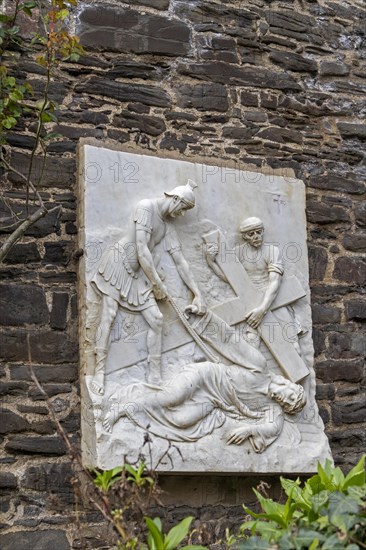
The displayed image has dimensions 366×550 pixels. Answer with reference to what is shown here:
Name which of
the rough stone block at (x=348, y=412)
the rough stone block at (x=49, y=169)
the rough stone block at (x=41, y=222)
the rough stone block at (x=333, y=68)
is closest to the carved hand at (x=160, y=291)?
the rough stone block at (x=41, y=222)

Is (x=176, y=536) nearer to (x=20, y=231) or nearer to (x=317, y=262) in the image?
(x=20, y=231)

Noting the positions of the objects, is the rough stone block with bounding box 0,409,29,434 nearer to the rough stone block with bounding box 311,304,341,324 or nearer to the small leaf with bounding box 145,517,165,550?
the small leaf with bounding box 145,517,165,550

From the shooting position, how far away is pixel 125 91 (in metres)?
5.81

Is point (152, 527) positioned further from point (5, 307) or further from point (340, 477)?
point (5, 307)

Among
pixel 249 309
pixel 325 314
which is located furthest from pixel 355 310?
pixel 249 309

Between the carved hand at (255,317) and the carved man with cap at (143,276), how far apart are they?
0.97 feet

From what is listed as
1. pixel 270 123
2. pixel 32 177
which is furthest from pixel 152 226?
pixel 270 123

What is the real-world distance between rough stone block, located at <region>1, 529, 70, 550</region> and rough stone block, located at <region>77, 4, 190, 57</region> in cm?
267

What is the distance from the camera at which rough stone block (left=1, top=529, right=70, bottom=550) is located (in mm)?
4887

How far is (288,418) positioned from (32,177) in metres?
1.88

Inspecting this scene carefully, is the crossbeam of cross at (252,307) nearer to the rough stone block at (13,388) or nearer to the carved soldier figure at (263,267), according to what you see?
the carved soldier figure at (263,267)

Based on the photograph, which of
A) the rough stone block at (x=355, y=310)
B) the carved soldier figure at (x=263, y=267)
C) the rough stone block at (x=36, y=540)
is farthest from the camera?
the rough stone block at (x=355, y=310)

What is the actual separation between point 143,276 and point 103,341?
1.40 feet

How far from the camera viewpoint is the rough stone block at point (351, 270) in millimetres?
6133
